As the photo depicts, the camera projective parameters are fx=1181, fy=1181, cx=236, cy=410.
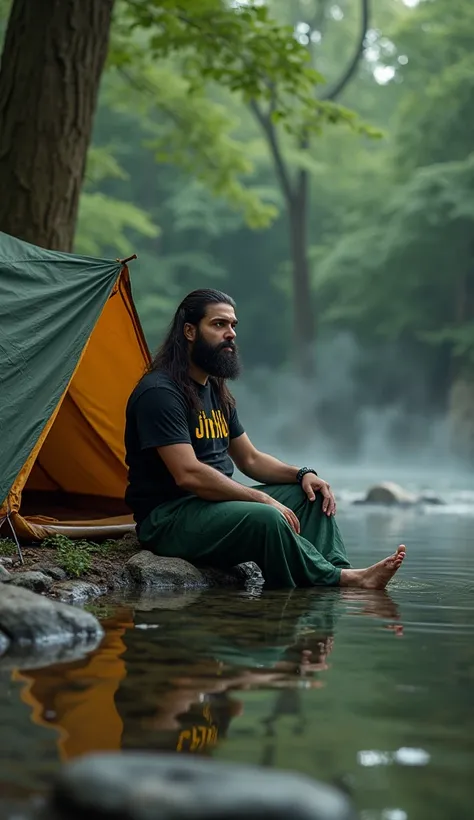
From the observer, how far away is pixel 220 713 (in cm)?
286

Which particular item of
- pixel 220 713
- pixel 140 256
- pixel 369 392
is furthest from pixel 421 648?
pixel 140 256

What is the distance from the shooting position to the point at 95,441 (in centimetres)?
700

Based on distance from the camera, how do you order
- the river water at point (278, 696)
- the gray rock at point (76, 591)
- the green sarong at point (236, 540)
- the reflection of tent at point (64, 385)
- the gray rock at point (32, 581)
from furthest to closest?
1. the reflection of tent at point (64, 385)
2. the green sarong at point (236, 540)
3. the gray rock at point (76, 591)
4. the gray rock at point (32, 581)
5. the river water at point (278, 696)

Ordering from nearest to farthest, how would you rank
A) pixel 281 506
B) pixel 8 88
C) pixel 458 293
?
pixel 281 506 < pixel 8 88 < pixel 458 293

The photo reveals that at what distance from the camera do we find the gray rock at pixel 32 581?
477 centimetres

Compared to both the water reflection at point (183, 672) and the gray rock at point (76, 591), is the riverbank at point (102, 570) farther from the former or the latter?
the water reflection at point (183, 672)

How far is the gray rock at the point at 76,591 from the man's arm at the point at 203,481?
0.60m

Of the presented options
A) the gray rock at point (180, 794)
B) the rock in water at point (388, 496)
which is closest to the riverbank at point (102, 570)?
the gray rock at point (180, 794)

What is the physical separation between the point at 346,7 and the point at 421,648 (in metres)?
27.4

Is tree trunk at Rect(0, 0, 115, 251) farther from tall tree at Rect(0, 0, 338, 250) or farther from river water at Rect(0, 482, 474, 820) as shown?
river water at Rect(0, 482, 474, 820)

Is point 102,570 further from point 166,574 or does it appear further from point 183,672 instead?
point 183,672

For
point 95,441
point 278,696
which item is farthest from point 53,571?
point 278,696

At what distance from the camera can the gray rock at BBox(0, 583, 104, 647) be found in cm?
379

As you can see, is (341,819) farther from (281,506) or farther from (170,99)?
(170,99)
